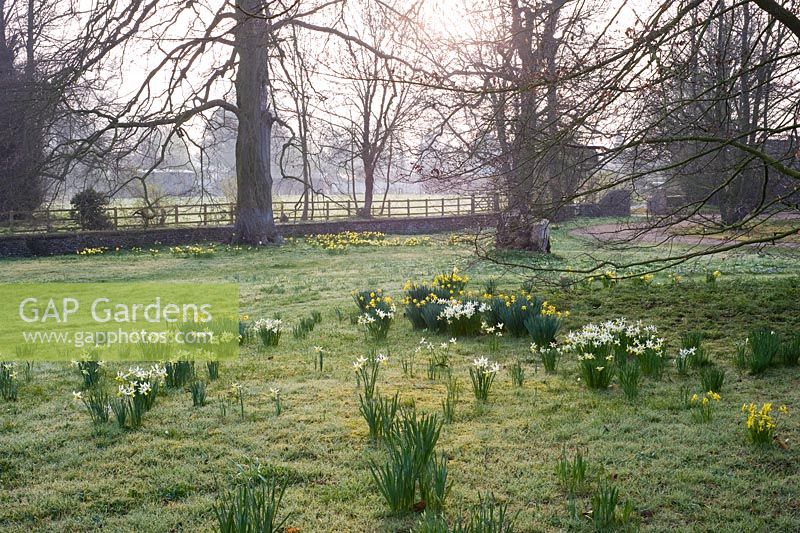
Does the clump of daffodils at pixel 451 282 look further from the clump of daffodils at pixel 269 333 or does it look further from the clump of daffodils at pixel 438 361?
the clump of daffodils at pixel 269 333

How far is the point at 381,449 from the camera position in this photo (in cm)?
444

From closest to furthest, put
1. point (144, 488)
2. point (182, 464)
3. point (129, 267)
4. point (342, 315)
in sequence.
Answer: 1. point (144, 488)
2. point (182, 464)
3. point (342, 315)
4. point (129, 267)

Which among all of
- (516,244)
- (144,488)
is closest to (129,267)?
(516,244)

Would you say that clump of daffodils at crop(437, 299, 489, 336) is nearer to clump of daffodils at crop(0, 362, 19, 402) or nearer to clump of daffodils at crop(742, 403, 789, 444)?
clump of daffodils at crop(742, 403, 789, 444)

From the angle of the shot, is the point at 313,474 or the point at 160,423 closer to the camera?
the point at 313,474

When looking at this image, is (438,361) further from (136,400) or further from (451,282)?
(451,282)

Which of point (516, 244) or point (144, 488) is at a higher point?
point (516, 244)

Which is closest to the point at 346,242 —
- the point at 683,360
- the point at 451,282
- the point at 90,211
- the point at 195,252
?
the point at 195,252

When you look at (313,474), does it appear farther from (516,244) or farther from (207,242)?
(207,242)

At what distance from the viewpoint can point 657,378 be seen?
5.80 meters

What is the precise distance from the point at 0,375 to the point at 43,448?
1.36 m

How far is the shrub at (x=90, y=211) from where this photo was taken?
76.2 ft

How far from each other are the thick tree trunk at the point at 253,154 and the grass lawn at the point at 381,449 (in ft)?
47.1

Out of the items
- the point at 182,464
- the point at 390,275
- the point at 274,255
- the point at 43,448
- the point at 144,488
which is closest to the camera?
the point at 144,488
